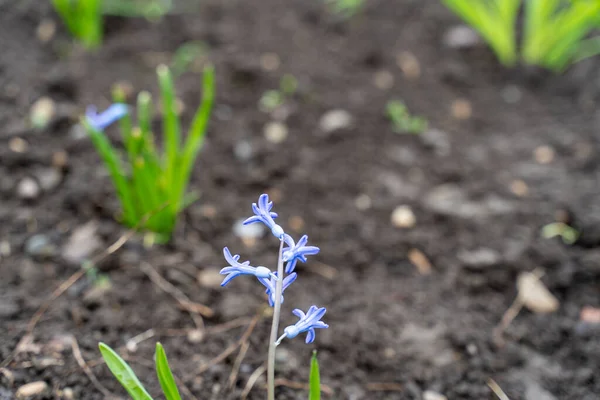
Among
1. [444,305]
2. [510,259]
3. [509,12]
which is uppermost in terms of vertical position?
[509,12]

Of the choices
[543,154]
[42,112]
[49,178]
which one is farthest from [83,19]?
[543,154]

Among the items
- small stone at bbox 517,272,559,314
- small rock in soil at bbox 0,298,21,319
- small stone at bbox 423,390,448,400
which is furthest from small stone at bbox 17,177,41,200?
small stone at bbox 517,272,559,314

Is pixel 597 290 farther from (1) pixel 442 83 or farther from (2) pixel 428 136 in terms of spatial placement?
(1) pixel 442 83

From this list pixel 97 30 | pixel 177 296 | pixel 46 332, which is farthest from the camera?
pixel 97 30

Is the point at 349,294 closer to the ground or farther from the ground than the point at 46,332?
farther from the ground

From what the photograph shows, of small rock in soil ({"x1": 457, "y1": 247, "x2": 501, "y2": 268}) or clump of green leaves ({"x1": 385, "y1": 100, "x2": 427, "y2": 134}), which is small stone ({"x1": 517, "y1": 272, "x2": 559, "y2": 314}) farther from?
clump of green leaves ({"x1": 385, "y1": 100, "x2": 427, "y2": 134})

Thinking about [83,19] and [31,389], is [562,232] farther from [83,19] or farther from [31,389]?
[83,19]

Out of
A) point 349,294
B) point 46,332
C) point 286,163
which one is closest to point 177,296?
point 46,332
